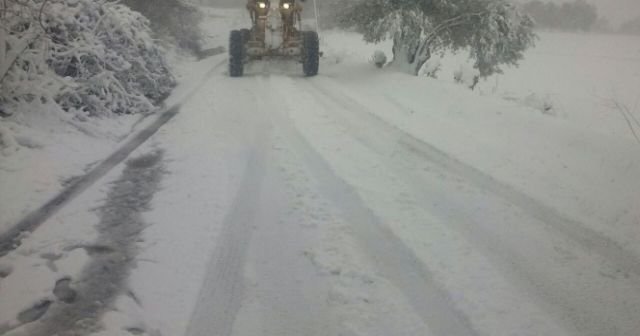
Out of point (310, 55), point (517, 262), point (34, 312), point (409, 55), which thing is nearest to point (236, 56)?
point (310, 55)

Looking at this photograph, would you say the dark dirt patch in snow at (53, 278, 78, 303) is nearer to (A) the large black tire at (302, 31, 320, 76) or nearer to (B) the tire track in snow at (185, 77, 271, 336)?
(B) the tire track in snow at (185, 77, 271, 336)

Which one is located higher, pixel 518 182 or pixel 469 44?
pixel 469 44

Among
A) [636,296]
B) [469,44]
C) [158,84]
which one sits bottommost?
[636,296]

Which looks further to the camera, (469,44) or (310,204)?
(469,44)

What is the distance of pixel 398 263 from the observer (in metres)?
3.42

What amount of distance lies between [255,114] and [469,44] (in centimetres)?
961

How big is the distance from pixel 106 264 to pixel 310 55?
10.9 meters

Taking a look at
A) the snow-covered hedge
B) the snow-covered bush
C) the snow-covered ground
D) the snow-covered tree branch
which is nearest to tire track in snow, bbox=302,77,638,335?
the snow-covered ground

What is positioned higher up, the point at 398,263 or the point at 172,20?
the point at 172,20

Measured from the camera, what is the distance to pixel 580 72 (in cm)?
2622

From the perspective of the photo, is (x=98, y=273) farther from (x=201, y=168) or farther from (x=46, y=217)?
(x=201, y=168)

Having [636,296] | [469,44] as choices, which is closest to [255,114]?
[636,296]

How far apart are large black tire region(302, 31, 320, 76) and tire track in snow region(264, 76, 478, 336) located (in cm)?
859

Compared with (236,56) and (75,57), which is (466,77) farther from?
(75,57)
